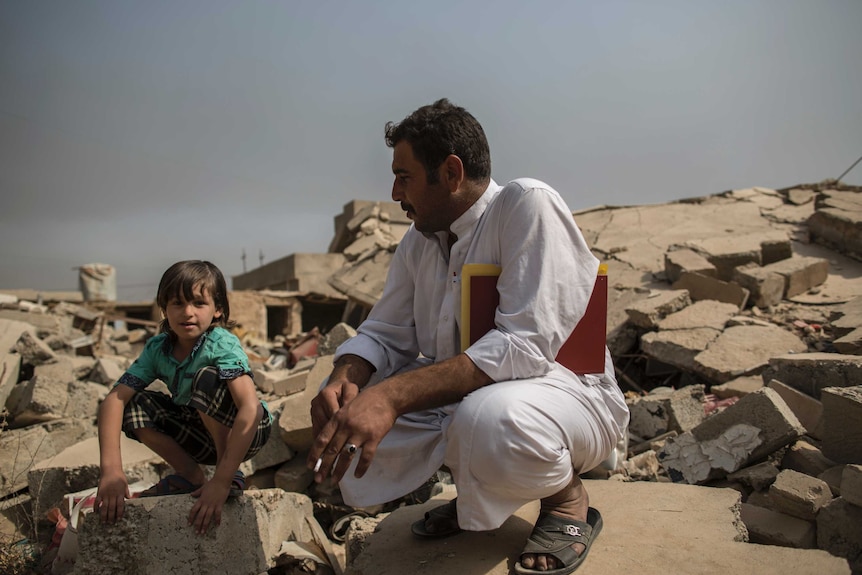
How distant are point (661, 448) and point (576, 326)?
5.63ft

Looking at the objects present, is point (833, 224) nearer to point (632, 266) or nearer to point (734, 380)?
point (632, 266)

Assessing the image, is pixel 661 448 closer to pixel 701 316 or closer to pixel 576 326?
pixel 576 326

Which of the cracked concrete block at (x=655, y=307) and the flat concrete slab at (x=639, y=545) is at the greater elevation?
the flat concrete slab at (x=639, y=545)

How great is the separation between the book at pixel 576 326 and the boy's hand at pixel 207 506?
1012 mm

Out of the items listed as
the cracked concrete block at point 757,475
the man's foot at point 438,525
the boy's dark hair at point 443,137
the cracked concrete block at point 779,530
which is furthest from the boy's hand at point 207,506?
the cracked concrete block at point 757,475

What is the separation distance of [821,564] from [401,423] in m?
1.29

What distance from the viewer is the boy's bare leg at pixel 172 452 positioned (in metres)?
2.41

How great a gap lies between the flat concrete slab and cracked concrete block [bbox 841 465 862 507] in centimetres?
37

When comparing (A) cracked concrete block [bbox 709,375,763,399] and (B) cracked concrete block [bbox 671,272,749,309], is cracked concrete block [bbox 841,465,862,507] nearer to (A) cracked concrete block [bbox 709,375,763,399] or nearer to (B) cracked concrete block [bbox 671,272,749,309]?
(A) cracked concrete block [bbox 709,375,763,399]

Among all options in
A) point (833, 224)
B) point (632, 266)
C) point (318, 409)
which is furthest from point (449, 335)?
point (833, 224)

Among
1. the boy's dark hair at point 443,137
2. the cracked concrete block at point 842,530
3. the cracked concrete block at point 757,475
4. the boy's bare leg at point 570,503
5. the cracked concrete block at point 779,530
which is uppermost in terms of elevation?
the boy's dark hair at point 443,137

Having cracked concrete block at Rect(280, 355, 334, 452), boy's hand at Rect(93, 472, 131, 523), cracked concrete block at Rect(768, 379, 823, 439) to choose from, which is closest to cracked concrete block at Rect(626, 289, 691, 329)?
cracked concrete block at Rect(768, 379, 823, 439)

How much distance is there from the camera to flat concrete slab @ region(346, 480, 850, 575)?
181 cm

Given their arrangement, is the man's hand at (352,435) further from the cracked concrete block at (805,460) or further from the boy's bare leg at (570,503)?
the cracked concrete block at (805,460)
